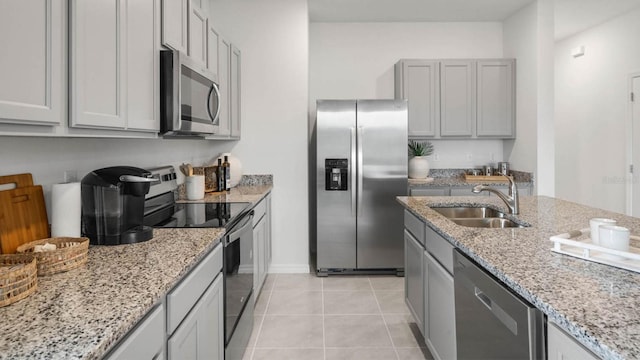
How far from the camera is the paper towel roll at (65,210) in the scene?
1435 mm

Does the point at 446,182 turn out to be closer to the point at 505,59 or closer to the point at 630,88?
the point at 505,59

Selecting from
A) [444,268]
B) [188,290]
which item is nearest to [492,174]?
[444,268]

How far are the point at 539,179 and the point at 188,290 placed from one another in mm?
3850

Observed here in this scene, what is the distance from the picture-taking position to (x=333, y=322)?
2.85 meters

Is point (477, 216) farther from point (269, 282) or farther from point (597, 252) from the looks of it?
point (269, 282)

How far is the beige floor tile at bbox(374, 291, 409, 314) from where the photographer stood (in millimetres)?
3041

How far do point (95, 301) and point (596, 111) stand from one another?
5918mm

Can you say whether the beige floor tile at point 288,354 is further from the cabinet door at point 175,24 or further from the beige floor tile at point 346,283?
the cabinet door at point 175,24

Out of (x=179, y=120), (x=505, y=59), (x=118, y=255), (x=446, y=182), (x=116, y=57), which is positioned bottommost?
(x=118, y=255)

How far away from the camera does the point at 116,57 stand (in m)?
1.44

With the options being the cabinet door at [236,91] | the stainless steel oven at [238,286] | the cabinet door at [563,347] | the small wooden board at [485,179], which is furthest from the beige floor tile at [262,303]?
the small wooden board at [485,179]

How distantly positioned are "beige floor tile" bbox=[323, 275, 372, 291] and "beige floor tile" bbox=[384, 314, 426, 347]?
68 centimetres

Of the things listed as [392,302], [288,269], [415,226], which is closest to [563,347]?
[415,226]

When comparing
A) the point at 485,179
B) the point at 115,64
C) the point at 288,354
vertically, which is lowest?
the point at 288,354
